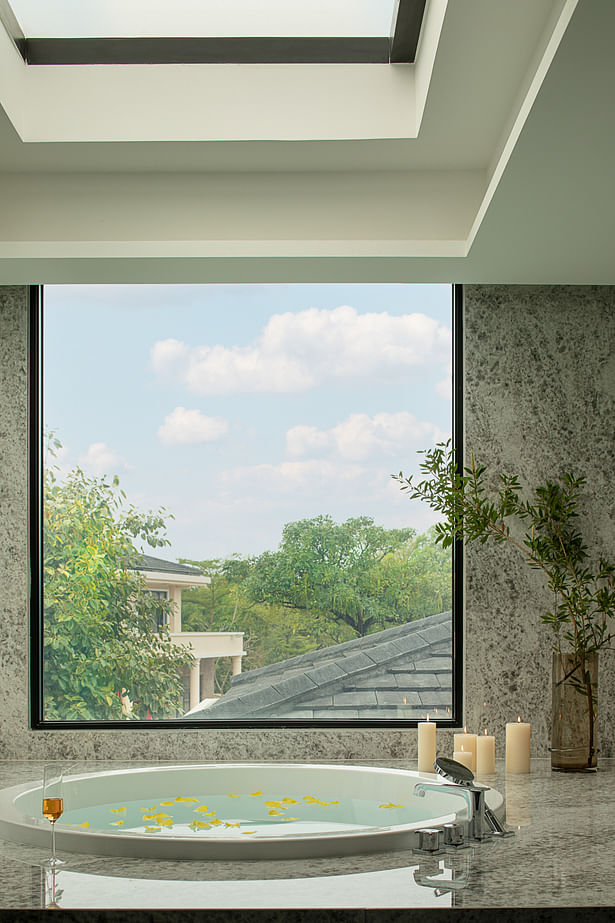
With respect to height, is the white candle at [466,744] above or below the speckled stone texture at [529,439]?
below

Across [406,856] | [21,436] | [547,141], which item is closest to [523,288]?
[547,141]

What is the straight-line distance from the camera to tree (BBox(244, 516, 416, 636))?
13.0ft

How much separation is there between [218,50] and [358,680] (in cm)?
243

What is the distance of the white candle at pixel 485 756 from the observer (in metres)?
3.39

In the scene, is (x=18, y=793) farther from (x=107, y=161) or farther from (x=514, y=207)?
(x=514, y=207)

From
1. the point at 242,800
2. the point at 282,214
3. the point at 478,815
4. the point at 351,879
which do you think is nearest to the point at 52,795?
the point at 351,879

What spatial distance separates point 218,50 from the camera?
9.74 ft

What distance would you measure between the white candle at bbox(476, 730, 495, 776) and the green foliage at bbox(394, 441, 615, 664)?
0.45m

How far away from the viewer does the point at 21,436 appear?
388 centimetres

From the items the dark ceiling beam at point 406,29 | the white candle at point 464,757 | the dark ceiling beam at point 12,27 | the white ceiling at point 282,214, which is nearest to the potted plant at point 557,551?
the white candle at point 464,757

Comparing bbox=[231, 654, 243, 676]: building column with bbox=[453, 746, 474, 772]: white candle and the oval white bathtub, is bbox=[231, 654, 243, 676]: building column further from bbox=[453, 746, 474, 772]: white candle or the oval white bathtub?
bbox=[453, 746, 474, 772]: white candle

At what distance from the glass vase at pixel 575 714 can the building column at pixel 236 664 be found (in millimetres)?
1261

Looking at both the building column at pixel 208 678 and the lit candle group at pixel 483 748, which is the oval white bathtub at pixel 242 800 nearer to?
the lit candle group at pixel 483 748

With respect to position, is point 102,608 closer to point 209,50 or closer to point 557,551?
point 557,551
